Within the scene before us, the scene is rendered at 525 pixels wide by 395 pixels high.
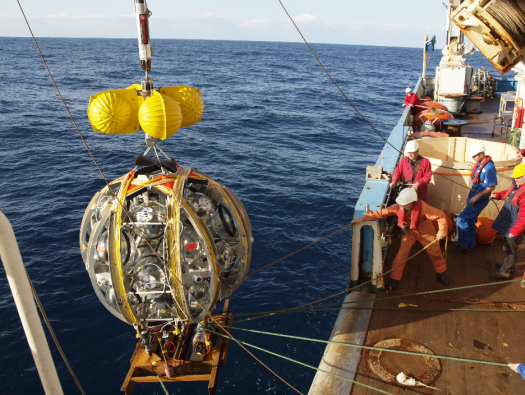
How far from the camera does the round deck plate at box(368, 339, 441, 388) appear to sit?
18.0ft

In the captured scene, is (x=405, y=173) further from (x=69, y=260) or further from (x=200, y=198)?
(x=69, y=260)

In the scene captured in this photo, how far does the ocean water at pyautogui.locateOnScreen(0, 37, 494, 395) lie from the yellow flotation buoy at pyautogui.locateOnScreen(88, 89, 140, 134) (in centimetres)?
566

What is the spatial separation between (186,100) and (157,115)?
0.85 meters

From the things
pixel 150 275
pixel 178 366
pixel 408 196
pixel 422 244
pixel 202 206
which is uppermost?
pixel 202 206

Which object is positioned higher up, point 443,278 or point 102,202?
point 102,202

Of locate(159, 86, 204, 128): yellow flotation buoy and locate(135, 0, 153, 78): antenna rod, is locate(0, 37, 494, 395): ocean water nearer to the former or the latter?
locate(159, 86, 204, 128): yellow flotation buoy

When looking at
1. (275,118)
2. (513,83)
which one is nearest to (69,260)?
(275,118)

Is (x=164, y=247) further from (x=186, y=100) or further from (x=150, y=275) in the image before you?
(x=186, y=100)

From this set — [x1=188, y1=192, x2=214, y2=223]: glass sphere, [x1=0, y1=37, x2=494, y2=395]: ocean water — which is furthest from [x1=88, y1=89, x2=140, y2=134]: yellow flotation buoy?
[x1=0, y1=37, x2=494, y2=395]: ocean water

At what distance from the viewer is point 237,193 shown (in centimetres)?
1817

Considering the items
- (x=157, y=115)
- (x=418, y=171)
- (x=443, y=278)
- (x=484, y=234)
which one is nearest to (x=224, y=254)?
(x=157, y=115)

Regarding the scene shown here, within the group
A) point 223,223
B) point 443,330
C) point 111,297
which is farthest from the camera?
point 443,330

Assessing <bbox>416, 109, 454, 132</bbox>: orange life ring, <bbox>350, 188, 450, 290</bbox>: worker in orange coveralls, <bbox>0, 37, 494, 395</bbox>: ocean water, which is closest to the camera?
<bbox>350, 188, 450, 290</bbox>: worker in orange coveralls

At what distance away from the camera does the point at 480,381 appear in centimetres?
538
